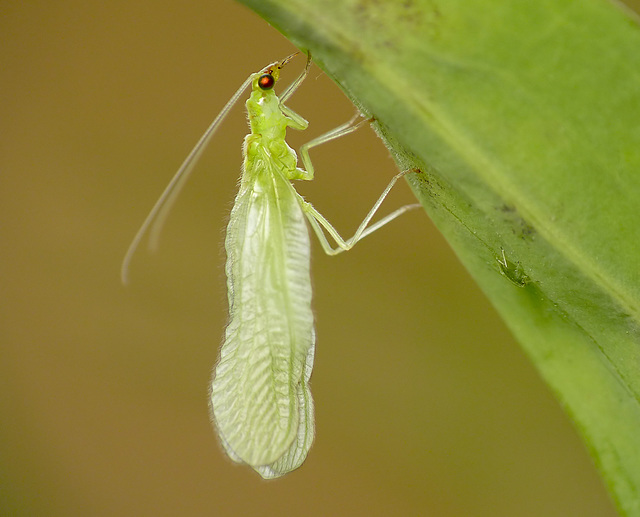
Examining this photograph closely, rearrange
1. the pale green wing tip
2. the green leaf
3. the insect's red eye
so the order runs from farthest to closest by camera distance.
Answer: the insect's red eye < the pale green wing tip < the green leaf

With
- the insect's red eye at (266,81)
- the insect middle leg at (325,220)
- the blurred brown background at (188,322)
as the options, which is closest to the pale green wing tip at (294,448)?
the insect middle leg at (325,220)

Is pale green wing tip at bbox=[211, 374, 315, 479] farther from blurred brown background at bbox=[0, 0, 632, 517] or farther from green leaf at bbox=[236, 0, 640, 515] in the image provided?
blurred brown background at bbox=[0, 0, 632, 517]

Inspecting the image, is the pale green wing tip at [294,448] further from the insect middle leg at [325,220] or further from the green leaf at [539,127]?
the green leaf at [539,127]

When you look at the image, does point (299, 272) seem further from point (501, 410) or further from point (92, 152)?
point (92, 152)

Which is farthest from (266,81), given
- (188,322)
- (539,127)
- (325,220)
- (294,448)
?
(188,322)

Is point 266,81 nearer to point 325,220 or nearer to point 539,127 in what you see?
point 325,220

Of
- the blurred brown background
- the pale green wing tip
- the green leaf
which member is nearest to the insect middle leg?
the pale green wing tip

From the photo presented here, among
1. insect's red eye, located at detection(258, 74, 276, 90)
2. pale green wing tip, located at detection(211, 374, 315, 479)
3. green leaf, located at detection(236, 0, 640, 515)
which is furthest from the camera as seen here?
insect's red eye, located at detection(258, 74, 276, 90)
